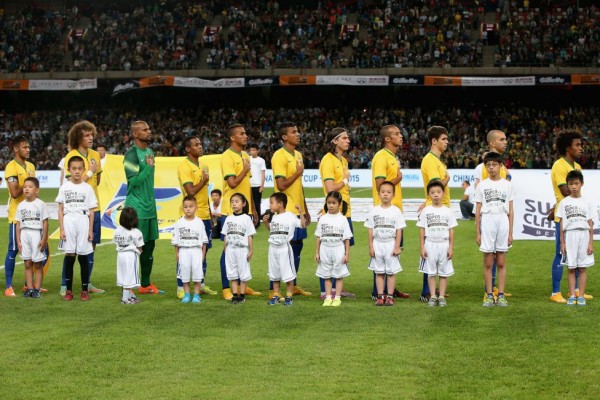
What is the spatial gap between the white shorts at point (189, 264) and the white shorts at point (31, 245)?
1.94 metres

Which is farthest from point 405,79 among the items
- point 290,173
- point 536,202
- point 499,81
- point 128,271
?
point 128,271

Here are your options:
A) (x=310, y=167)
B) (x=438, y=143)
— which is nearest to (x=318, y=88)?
(x=310, y=167)

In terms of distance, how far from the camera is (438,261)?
10.3 m

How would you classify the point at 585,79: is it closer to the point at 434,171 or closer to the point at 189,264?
the point at 434,171

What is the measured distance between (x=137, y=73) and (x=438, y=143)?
3844cm

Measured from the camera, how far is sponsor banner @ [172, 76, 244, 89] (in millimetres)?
45156

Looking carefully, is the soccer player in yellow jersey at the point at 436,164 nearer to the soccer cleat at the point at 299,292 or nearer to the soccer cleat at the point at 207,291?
the soccer cleat at the point at 299,292

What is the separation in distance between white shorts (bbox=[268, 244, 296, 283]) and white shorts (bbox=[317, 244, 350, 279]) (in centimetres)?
38

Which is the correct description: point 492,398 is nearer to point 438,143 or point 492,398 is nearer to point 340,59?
point 438,143

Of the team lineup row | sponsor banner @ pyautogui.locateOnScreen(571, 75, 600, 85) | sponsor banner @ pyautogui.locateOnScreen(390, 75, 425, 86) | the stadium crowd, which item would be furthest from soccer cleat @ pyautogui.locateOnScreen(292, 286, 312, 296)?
sponsor banner @ pyautogui.locateOnScreen(571, 75, 600, 85)

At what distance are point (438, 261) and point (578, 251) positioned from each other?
168 centimetres

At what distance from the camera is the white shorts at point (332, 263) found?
34.3 feet

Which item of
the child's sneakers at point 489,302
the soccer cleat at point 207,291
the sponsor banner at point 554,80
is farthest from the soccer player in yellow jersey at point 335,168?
the sponsor banner at point 554,80

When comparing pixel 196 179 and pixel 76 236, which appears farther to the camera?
pixel 196 179
